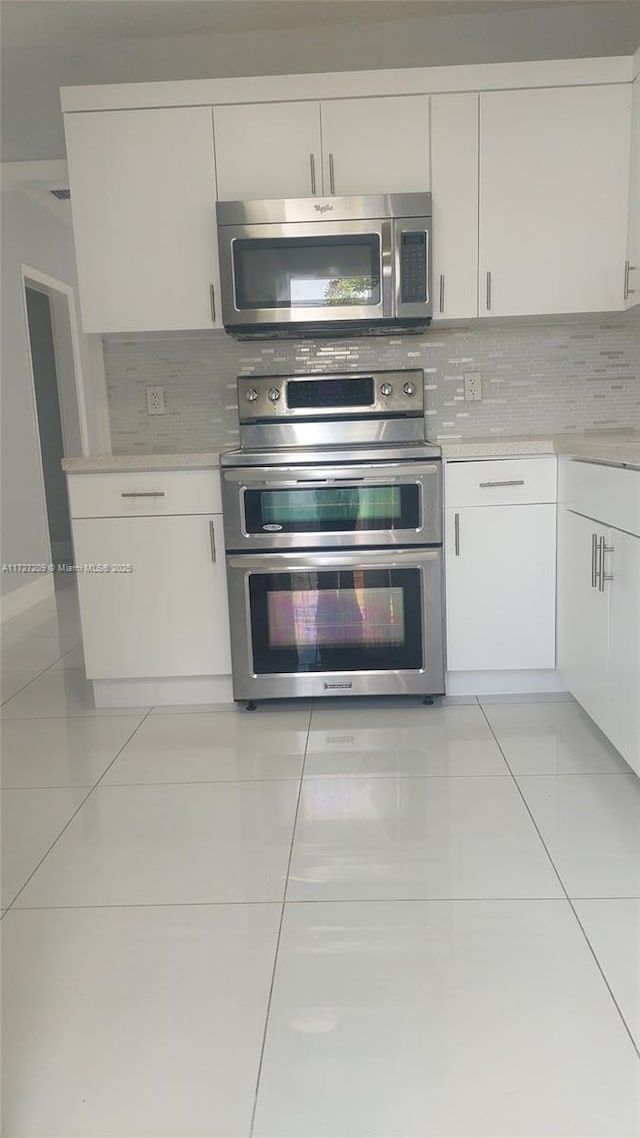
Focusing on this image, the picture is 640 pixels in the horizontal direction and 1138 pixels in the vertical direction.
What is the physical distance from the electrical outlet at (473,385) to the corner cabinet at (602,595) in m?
0.66

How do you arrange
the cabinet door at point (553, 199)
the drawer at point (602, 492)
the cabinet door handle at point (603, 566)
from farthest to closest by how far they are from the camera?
the cabinet door at point (553, 199)
the cabinet door handle at point (603, 566)
the drawer at point (602, 492)

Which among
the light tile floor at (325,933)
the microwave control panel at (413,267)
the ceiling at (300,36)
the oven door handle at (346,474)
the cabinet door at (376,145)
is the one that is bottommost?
the light tile floor at (325,933)

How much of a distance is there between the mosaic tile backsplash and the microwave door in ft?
1.15

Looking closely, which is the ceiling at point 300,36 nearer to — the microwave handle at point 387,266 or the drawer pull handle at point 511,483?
the microwave handle at point 387,266

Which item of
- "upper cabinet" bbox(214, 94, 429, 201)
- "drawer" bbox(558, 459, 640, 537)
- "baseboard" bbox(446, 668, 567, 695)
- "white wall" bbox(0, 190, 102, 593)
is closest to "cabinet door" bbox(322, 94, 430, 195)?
"upper cabinet" bbox(214, 94, 429, 201)

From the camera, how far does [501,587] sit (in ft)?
9.00

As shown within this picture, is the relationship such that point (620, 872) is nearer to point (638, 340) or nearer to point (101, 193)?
point (638, 340)

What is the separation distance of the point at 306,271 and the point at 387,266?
0.90 ft

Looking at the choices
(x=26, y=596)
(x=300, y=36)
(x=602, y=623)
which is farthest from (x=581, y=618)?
(x=26, y=596)

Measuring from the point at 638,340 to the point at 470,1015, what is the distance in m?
2.57

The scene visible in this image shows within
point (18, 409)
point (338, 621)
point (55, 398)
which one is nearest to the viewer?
point (338, 621)

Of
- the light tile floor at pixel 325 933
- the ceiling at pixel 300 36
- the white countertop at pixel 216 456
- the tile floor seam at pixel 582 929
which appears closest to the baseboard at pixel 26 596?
the white countertop at pixel 216 456

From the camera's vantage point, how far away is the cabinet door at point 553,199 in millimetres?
2709

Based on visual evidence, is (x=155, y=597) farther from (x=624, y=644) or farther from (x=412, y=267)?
(x=624, y=644)
